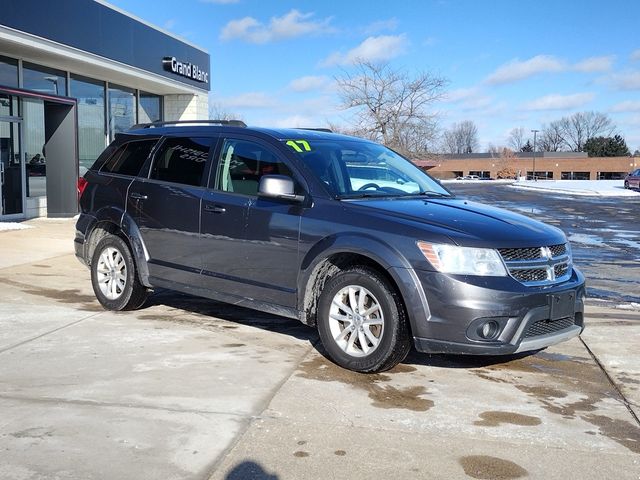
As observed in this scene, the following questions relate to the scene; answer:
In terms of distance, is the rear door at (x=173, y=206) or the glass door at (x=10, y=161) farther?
the glass door at (x=10, y=161)

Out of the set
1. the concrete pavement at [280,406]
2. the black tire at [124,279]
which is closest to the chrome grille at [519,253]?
the concrete pavement at [280,406]

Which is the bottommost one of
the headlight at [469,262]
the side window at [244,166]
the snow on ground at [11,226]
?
the snow on ground at [11,226]

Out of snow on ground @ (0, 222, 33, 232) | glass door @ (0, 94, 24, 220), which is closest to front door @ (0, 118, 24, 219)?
glass door @ (0, 94, 24, 220)

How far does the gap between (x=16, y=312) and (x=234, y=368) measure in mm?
2986

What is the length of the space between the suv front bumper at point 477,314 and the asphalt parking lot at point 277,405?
14.5 inches

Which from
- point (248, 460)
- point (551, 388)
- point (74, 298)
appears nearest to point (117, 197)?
point (74, 298)

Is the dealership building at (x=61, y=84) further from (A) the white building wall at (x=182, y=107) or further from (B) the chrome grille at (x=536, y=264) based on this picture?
(B) the chrome grille at (x=536, y=264)

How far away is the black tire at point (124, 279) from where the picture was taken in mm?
6785

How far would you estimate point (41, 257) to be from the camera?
34.1ft

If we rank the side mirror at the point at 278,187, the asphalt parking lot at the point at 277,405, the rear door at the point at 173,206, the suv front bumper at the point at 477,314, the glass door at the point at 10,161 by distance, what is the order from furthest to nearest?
the glass door at the point at 10,161 < the rear door at the point at 173,206 < the side mirror at the point at 278,187 < the suv front bumper at the point at 477,314 < the asphalt parking lot at the point at 277,405

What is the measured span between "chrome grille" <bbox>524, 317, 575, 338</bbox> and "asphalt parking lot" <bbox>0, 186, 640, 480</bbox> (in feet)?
1.39

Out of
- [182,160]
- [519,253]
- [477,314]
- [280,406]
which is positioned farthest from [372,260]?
[182,160]

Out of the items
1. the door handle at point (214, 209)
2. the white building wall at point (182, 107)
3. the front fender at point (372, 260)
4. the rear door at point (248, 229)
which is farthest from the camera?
the white building wall at point (182, 107)

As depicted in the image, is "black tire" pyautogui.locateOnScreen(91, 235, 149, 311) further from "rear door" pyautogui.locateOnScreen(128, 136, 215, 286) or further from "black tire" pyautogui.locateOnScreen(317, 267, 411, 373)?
"black tire" pyautogui.locateOnScreen(317, 267, 411, 373)
